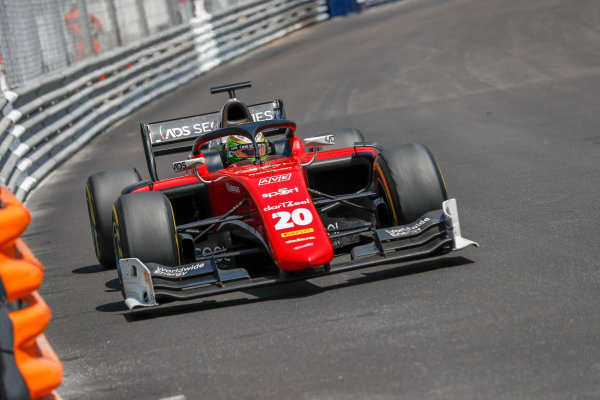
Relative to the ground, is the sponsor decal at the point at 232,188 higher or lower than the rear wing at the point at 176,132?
lower

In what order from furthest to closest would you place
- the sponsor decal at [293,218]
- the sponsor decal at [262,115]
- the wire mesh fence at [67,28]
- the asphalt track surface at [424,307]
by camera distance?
1. the wire mesh fence at [67,28]
2. the sponsor decal at [262,115]
3. the sponsor decal at [293,218]
4. the asphalt track surface at [424,307]

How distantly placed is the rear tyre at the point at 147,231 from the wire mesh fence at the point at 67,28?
8474 millimetres

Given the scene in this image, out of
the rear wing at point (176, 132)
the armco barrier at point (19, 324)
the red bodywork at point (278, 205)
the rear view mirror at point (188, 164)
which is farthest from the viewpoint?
the rear wing at point (176, 132)

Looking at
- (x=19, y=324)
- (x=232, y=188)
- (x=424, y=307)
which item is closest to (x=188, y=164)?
(x=232, y=188)

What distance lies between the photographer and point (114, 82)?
67.3ft

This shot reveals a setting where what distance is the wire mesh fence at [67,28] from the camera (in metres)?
15.4

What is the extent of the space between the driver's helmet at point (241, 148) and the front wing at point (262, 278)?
4.33 ft

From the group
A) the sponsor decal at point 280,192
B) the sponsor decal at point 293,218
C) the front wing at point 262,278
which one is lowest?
the front wing at point 262,278

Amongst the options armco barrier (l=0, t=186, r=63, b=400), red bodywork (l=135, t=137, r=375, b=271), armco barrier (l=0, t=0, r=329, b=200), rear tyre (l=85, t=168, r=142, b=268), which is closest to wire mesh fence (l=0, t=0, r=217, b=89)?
armco barrier (l=0, t=0, r=329, b=200)

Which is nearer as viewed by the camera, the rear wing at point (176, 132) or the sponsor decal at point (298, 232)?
the sponsor decal at point (298, 232)

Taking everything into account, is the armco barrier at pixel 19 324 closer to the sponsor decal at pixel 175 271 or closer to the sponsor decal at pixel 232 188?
the sponsor decal at pixel 175 271

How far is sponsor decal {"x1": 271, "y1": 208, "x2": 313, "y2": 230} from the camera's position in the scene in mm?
6684

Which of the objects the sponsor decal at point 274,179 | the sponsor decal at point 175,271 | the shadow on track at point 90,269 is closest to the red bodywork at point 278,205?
the sponsor decal at point 274,179

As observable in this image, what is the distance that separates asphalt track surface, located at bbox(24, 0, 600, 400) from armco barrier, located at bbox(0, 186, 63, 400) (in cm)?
61
